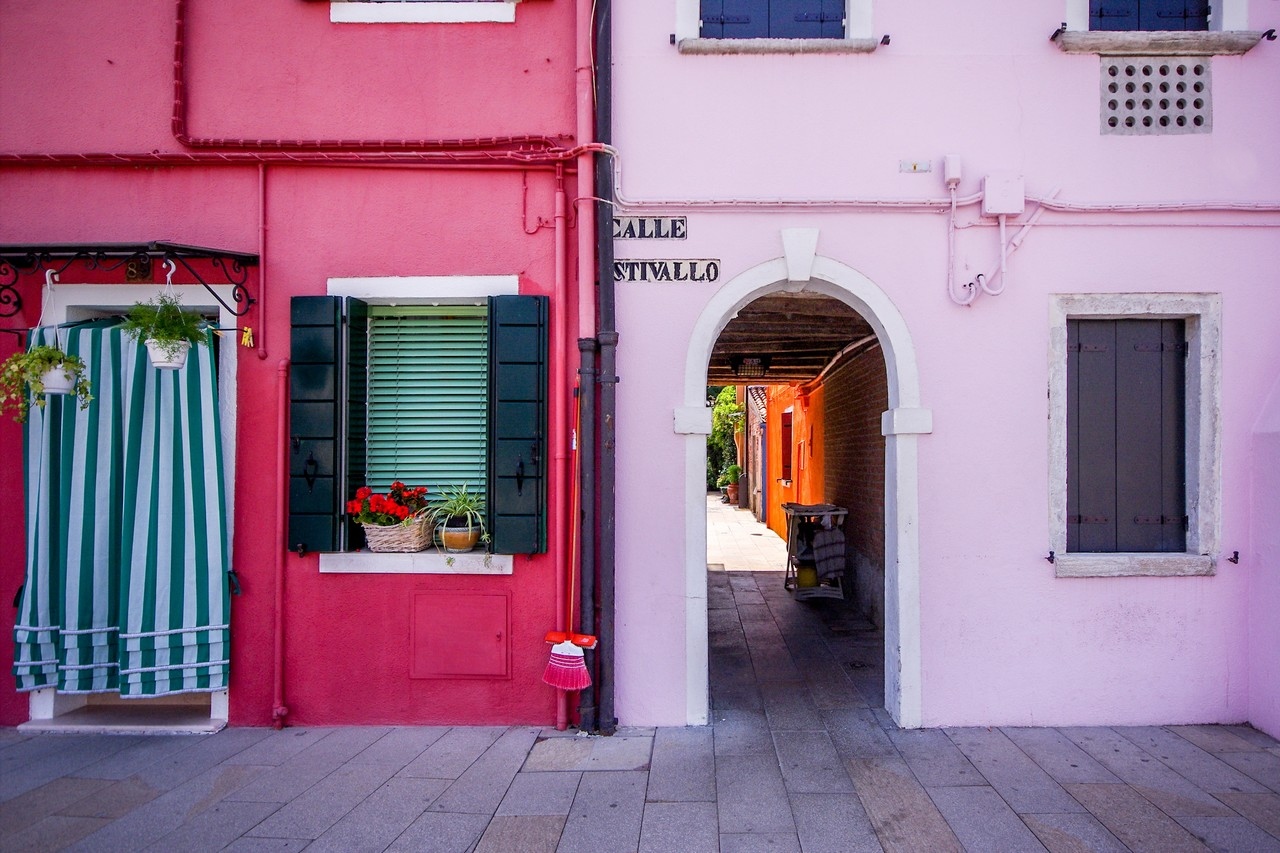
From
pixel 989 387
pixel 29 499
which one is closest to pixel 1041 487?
pixel 989 387

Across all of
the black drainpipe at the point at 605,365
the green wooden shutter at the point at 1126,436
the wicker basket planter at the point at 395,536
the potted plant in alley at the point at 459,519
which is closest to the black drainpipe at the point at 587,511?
the black drainpipe at the point at 605,365

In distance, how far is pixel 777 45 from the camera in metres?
4.65

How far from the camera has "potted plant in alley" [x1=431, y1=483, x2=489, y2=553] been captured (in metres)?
4.62

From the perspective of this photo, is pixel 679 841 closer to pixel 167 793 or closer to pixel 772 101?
pixel 167 793

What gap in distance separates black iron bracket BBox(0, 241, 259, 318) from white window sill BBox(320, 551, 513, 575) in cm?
178

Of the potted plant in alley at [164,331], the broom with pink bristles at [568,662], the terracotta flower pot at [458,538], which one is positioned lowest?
the broom with pink bristles at [568,662]

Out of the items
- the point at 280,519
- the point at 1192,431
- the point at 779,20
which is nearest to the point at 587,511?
the point at 280,519

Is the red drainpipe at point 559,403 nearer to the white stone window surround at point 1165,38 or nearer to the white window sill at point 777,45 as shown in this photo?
the white window sill at point 777,45

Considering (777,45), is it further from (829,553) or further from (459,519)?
(829,553)

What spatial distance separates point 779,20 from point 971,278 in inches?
86.7

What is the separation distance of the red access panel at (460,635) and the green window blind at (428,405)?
0.75m

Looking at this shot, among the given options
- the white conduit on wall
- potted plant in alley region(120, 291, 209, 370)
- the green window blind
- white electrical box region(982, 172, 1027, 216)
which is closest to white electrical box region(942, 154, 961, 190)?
the white conduit on wall

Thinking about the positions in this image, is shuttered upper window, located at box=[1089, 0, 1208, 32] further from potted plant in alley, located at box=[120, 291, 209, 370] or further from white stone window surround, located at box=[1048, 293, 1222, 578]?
potted plant in alley, located at box=[120, 291, 209, 370]

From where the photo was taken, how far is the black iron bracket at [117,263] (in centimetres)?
442
